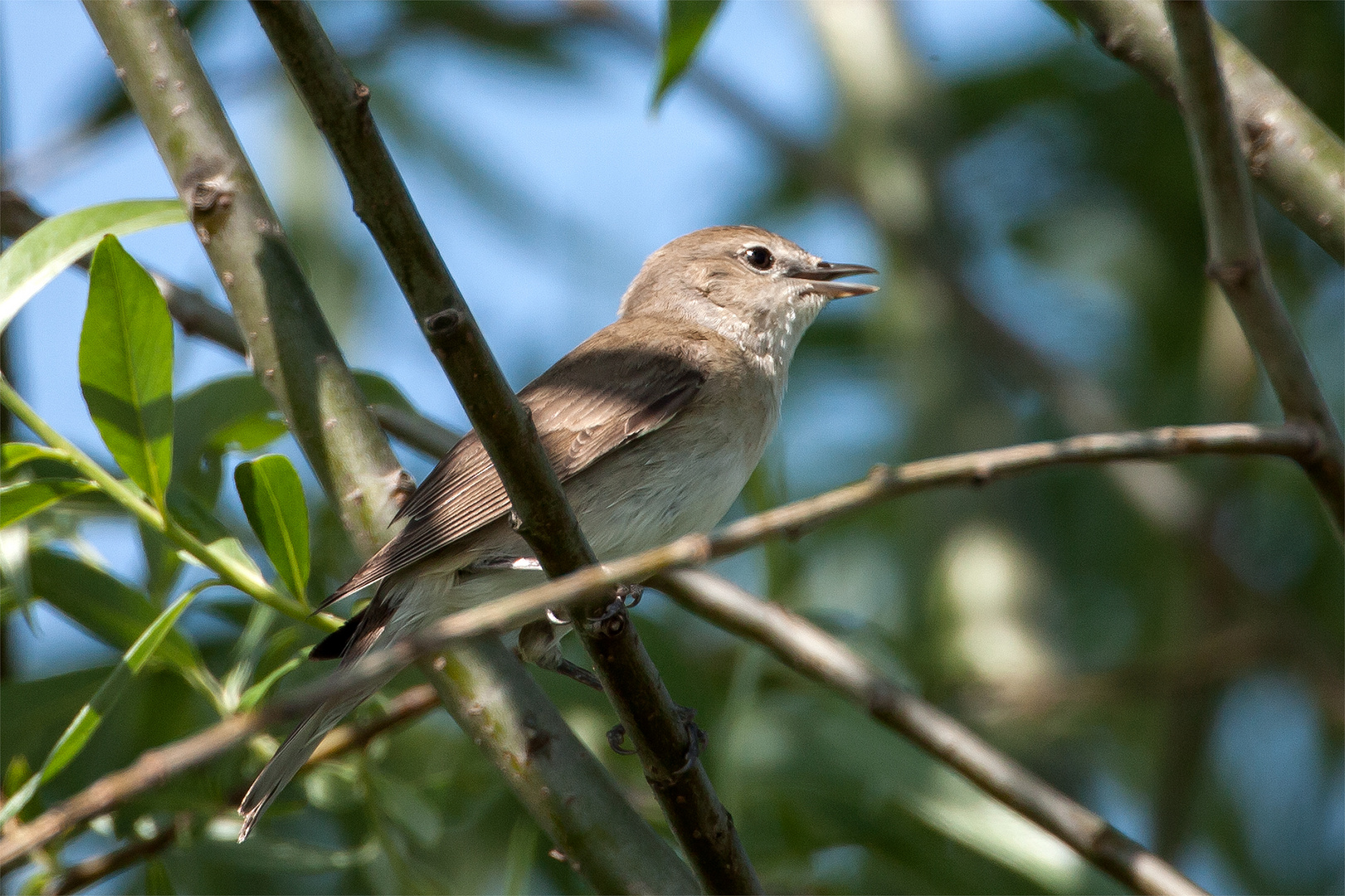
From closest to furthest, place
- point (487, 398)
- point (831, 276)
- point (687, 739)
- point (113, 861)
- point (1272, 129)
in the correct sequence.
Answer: point (487, 398) < point (687, 739) < point (1272, 129) < point (113, 861) < point (831, 276)

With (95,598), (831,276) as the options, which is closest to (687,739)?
(95,598)

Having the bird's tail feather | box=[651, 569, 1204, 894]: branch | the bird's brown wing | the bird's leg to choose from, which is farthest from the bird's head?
the bird's tail feather

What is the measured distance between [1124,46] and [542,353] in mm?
4164

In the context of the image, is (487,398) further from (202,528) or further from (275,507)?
(202,528)

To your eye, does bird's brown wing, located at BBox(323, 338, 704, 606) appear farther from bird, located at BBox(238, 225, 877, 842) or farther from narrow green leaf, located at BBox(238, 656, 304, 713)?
narrow green leaf, located at BBox(238, 656, 304, 713)

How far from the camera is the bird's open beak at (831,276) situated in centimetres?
494

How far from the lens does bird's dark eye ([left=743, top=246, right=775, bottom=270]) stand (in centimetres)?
534

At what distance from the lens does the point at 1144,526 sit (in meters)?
6.70

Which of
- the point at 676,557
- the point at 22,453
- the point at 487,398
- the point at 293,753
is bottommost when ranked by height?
the point at 293,753

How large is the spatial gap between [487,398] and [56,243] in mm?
1434

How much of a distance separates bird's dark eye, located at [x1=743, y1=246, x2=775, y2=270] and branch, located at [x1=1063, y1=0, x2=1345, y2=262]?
237 centimetres

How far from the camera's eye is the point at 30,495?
2887 millimetres

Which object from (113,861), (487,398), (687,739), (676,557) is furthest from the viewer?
(113,861)

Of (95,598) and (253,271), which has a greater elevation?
(253,271)
